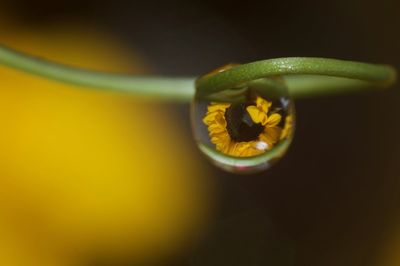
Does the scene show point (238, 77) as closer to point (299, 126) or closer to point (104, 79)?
point (104, 79)

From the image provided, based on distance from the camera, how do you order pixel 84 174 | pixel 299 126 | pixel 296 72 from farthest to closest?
pixel 299 126 → pixel 84 174 → pixel 296 72

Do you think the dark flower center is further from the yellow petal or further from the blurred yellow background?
the blurred yellow background

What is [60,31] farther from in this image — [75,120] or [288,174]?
[288,174]

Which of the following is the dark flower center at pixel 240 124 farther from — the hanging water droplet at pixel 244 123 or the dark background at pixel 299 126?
the dark background at pixel 299 126

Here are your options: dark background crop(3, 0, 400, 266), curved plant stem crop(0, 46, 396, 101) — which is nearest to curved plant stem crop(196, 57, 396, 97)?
curved plant stem crop(0, 46, 396, 101)

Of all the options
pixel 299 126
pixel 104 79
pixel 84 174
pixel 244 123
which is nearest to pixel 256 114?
pixel 244 123

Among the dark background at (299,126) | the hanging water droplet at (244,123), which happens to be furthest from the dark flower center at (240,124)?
the dark background at (299,126)

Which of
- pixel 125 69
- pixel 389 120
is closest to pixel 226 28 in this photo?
pixel 125 69
